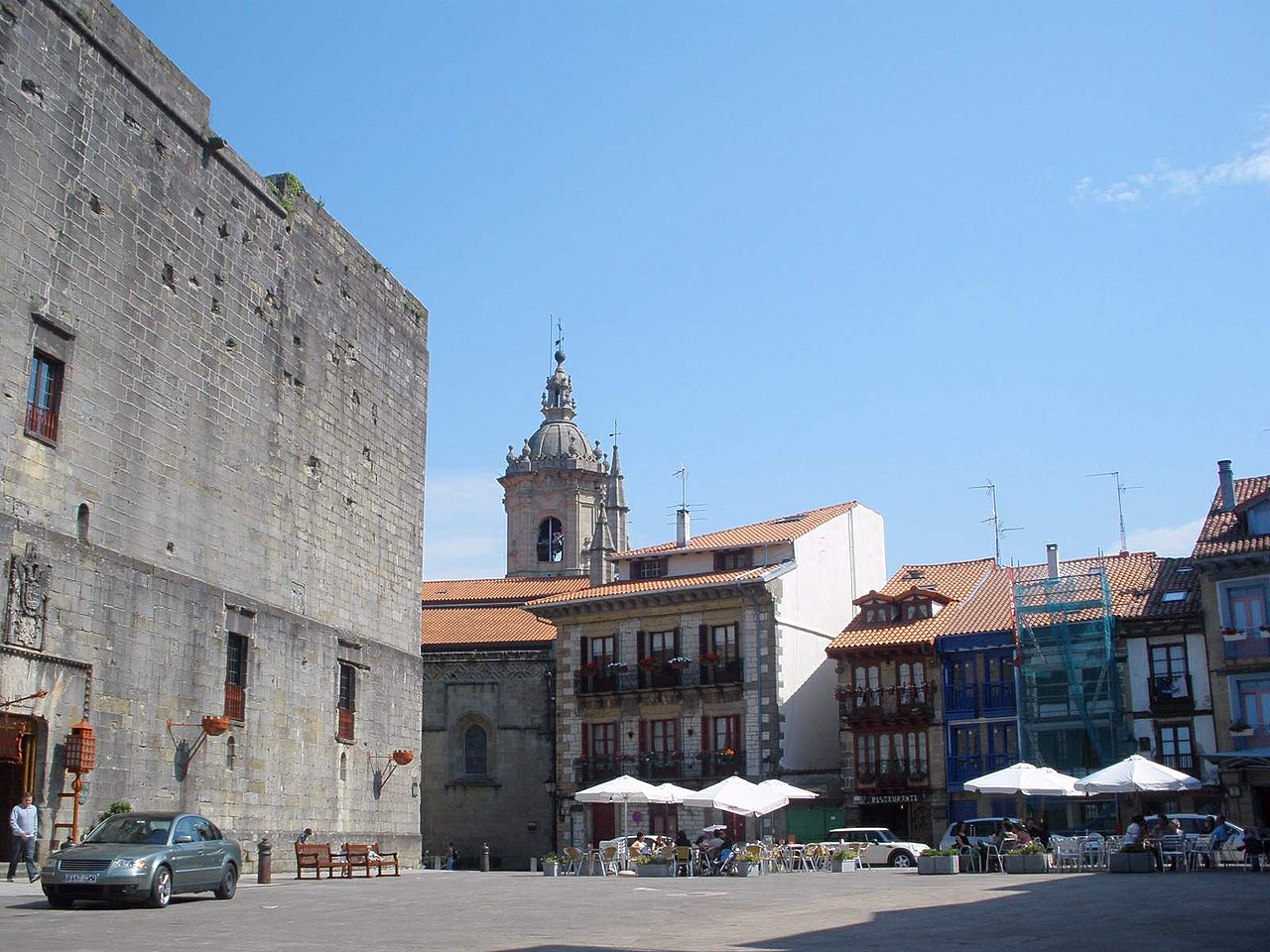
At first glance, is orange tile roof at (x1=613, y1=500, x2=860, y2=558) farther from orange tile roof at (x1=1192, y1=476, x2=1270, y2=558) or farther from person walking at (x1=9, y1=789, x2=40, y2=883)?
person walking at (x1=9, y1=789, x2=40, y2=883)

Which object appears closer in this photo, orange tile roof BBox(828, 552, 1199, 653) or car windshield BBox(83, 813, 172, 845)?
car windshield BBox(83, 813, 172, 845)

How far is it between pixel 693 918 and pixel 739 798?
17794 mm

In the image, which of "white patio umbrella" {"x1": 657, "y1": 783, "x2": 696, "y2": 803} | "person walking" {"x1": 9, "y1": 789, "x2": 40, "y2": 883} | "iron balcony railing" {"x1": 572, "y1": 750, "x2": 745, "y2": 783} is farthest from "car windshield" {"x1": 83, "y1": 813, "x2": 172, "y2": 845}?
"iron balcony railing" {"x1": 572, "y1": 750, "x2": 745, "y2": 783}

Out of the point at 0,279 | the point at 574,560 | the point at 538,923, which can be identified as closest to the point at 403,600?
the point at 0,279

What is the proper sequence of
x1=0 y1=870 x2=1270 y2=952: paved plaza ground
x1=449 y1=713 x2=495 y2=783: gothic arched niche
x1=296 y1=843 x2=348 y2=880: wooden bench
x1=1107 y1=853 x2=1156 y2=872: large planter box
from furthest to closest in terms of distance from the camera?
x1=449 y1=713 x2=495 y2=783: gothic arched niche < x1=296 y1=843 x2=348 y2=880: wooden bench < x1=1107 y1=853 x2=1156 y2=872: large planter box < x1=0 y1=870 x2=1270 y2=952: paved plaza ground

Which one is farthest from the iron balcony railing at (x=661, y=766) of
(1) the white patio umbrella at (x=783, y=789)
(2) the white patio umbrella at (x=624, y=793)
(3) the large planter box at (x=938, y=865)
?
(3) the large planter box at (x=938, y=865)

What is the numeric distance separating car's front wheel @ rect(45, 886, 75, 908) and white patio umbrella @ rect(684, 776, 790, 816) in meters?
17.9

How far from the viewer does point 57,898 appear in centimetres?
1697

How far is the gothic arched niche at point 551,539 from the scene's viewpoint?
79.8m

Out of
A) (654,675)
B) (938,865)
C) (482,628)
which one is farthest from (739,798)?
(482,628)

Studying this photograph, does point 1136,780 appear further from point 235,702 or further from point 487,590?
point 487,590

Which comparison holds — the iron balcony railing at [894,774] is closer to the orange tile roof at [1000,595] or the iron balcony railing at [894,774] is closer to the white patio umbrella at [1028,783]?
the orange tile roof at [1000,595]

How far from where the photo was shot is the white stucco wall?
143ft

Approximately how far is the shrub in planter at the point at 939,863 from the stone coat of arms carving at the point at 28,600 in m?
17.6
